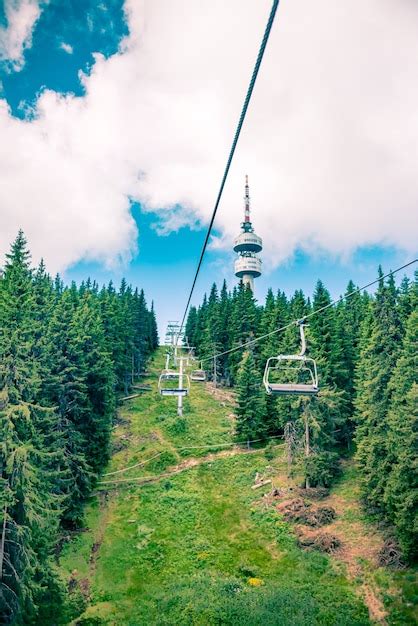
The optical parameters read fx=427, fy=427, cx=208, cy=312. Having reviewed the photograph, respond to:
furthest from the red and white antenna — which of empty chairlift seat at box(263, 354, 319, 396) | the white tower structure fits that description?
empty chairlift seat at box(263, 354, 319, 396)

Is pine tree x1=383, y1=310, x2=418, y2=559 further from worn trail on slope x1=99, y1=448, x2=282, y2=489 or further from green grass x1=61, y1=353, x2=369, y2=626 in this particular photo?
worn trail on slope x1=99, y1=448, x2=282, y2=489

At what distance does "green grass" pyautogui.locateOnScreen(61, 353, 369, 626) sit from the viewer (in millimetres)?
22078

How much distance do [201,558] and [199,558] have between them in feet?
0.44

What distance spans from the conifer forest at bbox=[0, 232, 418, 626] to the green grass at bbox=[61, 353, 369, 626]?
0.39 ft

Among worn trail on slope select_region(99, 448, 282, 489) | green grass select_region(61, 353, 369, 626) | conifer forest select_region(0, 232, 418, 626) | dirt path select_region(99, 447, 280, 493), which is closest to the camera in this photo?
conifer forest select_region(0, 232, 418, 626)

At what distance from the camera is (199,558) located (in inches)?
1090

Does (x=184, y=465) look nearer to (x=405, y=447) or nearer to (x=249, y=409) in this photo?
(x=249, y=409)

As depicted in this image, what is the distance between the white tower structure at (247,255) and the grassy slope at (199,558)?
8632cm

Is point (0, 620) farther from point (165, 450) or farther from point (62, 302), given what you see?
point (165, 450)

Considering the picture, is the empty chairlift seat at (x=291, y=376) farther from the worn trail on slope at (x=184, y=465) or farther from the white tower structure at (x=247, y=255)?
the white tower structure at (x=247, y=255)

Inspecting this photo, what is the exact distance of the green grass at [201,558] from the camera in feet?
72.4

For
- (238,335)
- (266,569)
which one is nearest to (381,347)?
(266,569)

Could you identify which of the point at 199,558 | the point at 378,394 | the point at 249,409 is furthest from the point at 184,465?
the point at 378,394

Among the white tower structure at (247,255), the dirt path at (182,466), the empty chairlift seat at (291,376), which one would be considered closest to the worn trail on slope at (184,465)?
the dirt path at (182,466)
